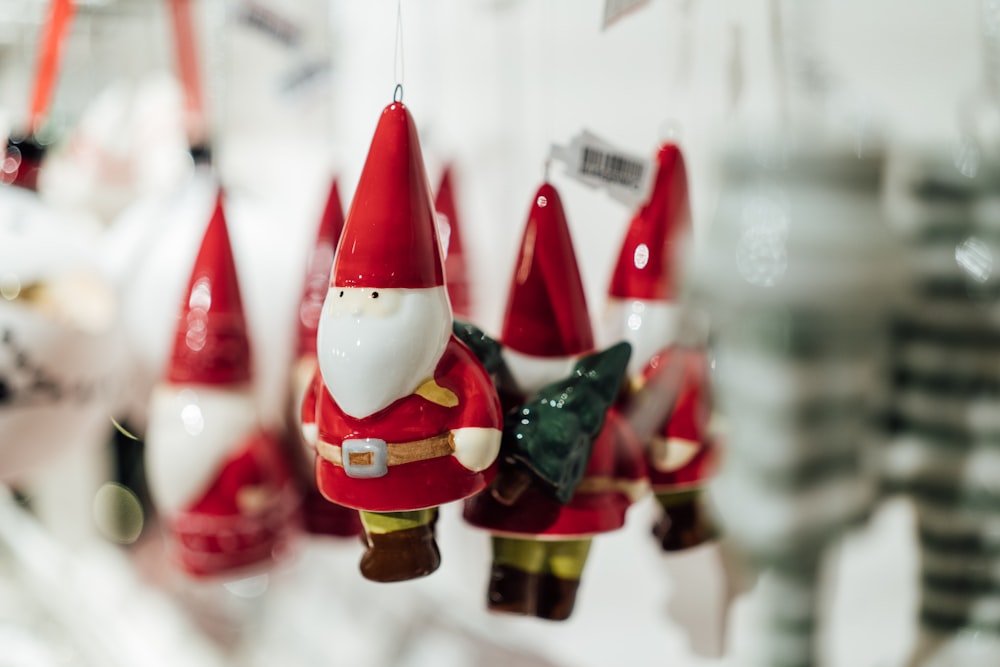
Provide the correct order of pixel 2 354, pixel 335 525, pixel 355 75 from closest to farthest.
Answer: pixel 2 354, pixel 335 525, pixel 355 75

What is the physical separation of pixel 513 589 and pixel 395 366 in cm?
14

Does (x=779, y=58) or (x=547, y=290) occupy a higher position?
(x=779, y=58)

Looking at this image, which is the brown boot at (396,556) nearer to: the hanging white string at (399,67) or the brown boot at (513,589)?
the brown boot at (513,589)

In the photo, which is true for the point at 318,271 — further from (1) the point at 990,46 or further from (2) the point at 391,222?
(1) the point at 990,46

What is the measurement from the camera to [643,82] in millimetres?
478

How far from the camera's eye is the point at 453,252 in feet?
1.84

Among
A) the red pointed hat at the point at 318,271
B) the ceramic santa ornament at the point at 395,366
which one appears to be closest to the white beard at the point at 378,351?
the ceramic santa ornament at the point at 395,366

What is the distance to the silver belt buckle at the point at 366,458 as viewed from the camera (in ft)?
1.02

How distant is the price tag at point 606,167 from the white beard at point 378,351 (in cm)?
10

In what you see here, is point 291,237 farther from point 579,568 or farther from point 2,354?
point 579,568

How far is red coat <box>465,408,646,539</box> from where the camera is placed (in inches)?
14.4

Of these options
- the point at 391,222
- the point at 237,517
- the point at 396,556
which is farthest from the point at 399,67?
the point at 237,517

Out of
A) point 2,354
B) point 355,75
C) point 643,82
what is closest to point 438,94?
point 355,75

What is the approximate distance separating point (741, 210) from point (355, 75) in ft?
1.33
